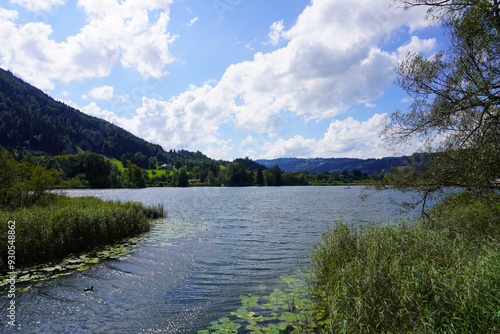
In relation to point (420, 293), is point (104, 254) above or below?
below

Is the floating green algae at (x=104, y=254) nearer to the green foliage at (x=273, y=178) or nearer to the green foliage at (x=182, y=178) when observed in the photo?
→ the green foliage at (x=182, y=178)

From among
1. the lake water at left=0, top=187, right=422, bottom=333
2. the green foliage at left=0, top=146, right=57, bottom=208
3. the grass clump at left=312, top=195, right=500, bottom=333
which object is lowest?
the lake water at left=0, top=187, right=422, bottom=333

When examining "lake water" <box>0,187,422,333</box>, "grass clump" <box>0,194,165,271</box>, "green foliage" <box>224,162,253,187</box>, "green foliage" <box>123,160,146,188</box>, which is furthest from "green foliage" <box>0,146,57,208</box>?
"green foliage" <box>224,162,253,187</box>

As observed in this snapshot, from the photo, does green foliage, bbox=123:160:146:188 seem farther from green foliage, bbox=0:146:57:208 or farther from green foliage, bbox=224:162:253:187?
green foliage, bbox=0:146:57:208

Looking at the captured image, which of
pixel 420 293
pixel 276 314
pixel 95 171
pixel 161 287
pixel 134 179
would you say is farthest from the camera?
pixel 134 179

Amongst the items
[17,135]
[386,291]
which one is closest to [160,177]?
[17,135]

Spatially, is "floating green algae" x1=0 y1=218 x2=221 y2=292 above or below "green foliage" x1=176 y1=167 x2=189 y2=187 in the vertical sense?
below

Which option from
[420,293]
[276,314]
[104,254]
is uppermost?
[420,293]

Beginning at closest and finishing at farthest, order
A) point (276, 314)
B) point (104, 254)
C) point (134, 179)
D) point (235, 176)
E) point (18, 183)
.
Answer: point (276, 314) < point (104, 254) < point (18, 183) < point (134, 179) < point (235, 176)

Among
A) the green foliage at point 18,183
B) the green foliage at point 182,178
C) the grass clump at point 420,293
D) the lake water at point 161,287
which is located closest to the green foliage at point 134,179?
the green foliage at point 182,178

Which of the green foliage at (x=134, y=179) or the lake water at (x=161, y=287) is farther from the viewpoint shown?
the green foliage at (x=134, y=179)

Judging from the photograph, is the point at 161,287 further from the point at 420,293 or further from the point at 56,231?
the point at 420,293

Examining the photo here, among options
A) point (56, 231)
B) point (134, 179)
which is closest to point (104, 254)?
point (56, 231)

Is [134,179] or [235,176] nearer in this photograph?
[134,179]
